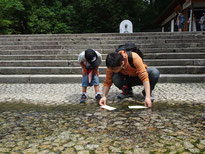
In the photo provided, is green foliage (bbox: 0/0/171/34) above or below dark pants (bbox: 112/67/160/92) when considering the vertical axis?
above

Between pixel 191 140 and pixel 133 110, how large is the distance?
1.23m

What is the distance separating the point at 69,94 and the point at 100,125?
81.1 inches

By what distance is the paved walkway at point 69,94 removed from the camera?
4.05 metres

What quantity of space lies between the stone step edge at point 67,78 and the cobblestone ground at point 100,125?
137 cm

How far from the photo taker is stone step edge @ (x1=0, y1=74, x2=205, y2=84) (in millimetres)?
5755

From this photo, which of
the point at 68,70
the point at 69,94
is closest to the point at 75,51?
the point at 68,70

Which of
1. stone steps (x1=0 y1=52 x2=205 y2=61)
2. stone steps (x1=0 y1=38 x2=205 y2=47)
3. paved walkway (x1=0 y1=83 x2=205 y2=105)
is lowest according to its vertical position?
paved walkway (x1=0 y1=83 x2=205 y2=105)

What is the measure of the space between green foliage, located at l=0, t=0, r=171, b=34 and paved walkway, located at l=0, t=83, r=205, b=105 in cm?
983

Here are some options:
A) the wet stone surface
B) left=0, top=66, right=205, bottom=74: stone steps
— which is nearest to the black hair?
the wet stone surface

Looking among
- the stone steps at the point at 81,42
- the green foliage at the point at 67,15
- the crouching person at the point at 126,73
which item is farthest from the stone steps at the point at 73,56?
the green foliage at the point at 67,15

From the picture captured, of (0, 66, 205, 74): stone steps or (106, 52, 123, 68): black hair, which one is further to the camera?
(0, 66, 205, 74): stone steps

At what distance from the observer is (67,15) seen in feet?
64.1

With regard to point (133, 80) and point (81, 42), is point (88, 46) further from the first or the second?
point (133, 80)

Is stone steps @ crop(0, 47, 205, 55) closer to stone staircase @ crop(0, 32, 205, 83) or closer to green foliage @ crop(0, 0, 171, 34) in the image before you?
stone staircase @ crop(0, 32, 205, 83)
